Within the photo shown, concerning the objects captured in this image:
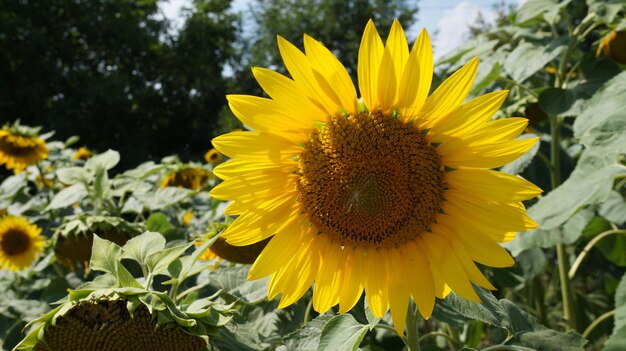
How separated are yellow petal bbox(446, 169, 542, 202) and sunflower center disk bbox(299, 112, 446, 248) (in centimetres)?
3

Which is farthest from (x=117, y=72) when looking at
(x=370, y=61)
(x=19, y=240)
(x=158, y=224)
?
(x=370, y=61)

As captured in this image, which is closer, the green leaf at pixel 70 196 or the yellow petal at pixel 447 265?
the yellow petal at pixel 447 265

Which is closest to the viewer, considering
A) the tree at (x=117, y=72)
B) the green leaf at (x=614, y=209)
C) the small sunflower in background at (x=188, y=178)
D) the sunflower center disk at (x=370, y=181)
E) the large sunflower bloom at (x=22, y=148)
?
the sunflower center disk at (x=370, y=181)

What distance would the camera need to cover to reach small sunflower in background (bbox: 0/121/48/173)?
2.56 meters

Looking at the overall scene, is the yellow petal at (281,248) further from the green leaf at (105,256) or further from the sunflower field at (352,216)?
the green leaf at (105,256)

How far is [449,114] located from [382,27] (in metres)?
16.6

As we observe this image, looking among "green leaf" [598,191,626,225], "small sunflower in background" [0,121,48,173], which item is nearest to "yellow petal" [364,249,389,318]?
"green leaf" [598,191,626,225]

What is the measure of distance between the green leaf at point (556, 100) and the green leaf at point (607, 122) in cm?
31

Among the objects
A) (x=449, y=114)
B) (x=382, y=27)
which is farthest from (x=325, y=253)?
(x=382, y=27)

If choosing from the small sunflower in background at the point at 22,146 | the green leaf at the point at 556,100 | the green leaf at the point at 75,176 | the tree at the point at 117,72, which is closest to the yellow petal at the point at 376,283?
the green leaf at the point at 556,100

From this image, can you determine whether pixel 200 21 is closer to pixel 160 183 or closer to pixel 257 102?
pixel 160 183

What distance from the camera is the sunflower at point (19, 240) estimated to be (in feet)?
7.61

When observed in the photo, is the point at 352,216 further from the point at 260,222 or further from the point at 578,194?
the point at 578,194

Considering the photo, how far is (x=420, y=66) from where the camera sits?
868 mm
